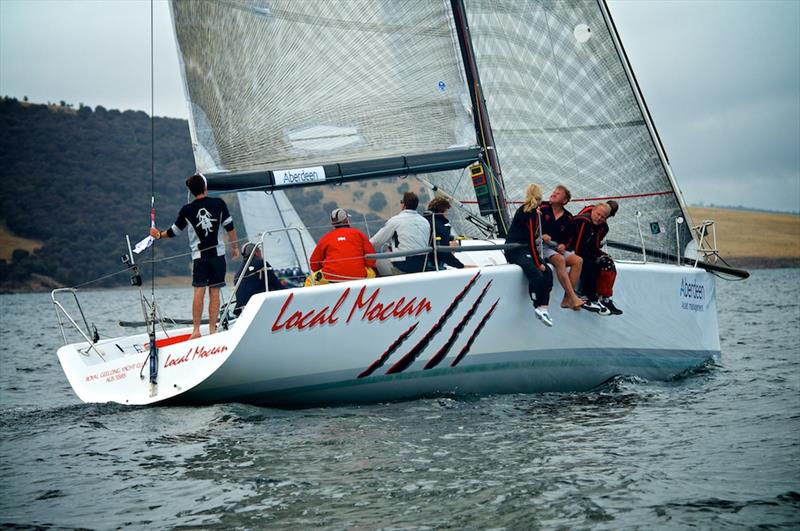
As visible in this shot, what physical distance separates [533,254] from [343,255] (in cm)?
150

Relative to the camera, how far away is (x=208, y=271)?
751 centimetres

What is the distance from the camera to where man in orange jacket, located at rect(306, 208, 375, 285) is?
7277mm

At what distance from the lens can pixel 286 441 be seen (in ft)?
18.9

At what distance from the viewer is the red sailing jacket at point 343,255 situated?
730cm

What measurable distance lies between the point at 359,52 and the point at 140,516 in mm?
5225

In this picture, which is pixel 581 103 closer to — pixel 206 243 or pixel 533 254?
pixel 533 254

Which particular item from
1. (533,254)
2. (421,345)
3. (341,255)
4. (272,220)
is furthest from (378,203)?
(421,345)

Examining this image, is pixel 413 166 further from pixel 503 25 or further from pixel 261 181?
pixel 503 25

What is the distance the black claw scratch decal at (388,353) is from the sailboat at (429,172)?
0.04 ft

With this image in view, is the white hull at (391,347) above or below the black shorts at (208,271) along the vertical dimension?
below

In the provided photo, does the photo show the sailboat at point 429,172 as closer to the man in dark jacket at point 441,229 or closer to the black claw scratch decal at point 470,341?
the black claw scratch decal at point 470,341

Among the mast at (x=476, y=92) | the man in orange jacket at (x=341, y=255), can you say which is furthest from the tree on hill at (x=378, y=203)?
the man in orange jacket at (x=341, y=255)

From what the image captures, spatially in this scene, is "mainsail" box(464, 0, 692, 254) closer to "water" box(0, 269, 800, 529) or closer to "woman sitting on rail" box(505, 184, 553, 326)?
"woman sitting on rail" box(505, 184, 553, 326)

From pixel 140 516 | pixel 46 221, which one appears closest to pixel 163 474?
pixel 140 516
